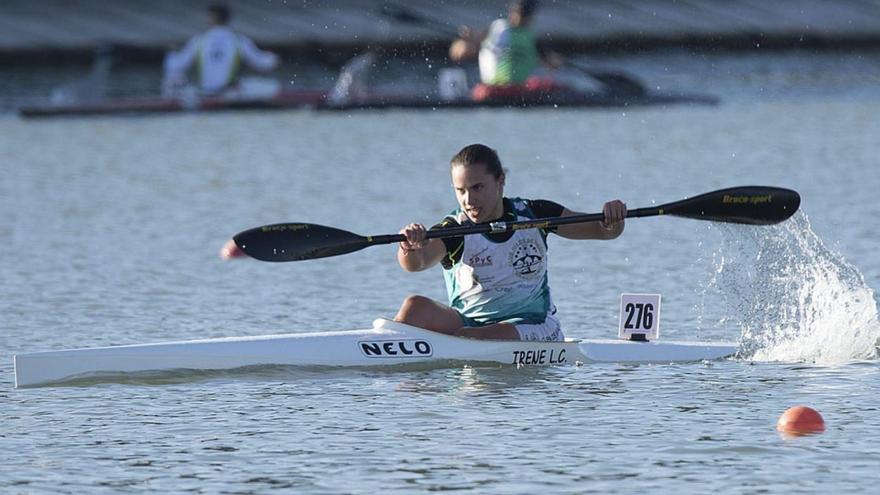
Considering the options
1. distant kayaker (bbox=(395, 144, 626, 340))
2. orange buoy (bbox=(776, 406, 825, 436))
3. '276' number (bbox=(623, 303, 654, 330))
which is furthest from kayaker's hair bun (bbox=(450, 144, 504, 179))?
orange buoy (bbox=(776, 406, 825, 436))

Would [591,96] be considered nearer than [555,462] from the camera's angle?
No

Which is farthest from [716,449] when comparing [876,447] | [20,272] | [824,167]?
[824,167]

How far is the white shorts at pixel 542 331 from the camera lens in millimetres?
10008

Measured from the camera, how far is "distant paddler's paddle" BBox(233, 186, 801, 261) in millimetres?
9812

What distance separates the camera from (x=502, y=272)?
9.99 m

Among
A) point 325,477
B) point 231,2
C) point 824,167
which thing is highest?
point 231,2

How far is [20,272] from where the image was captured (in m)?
14.4

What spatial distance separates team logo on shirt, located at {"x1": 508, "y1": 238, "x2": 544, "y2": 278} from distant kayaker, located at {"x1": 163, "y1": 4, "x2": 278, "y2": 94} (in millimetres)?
16707

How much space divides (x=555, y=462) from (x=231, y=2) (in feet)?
116

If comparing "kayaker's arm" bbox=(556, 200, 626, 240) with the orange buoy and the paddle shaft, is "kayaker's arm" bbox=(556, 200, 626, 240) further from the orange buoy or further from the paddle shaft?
the orange buoy

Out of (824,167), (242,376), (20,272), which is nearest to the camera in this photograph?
(242,376)

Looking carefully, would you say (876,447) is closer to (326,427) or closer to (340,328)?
(326,427)

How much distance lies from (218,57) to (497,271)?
57.2 ft

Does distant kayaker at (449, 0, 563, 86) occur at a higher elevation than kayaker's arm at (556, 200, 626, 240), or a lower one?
higher
